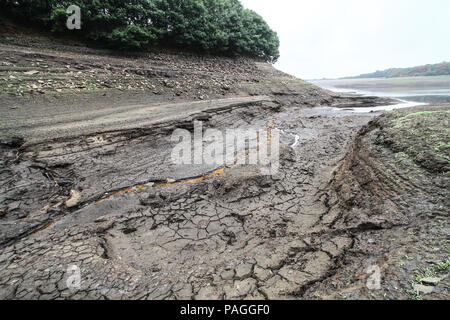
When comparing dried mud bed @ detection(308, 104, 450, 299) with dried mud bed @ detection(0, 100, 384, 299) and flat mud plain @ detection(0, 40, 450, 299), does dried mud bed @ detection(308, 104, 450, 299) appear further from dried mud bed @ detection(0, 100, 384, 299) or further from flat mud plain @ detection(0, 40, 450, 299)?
dried mud bed @ detection(0, 100, 384, 299)

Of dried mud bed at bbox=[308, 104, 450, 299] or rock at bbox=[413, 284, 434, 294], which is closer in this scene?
rock at bbox=[413, 284, 434, 294]

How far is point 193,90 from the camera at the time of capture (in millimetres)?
7691

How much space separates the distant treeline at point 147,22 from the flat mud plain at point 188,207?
1506mm

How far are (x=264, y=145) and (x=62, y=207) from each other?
3.99 meters

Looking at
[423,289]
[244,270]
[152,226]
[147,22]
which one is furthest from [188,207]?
[147,22]

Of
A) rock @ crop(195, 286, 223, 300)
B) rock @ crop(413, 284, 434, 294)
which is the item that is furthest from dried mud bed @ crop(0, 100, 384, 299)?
rock @ crop(413, 284, 434, 294)

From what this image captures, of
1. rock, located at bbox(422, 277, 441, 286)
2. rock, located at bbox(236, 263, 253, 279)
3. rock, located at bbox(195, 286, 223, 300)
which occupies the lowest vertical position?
rock, located at bbox(195, 286, 223, 300)

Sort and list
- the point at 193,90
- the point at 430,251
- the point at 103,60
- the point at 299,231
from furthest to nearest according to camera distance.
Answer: the point at 193,90 → the point at 103,60 → the point at 299,231 → the point at 430,251

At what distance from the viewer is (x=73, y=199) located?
117 inches

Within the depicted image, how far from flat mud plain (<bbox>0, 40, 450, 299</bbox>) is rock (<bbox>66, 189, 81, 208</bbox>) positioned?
0.06 feet

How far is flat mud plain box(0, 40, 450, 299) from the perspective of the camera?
5.61 ft

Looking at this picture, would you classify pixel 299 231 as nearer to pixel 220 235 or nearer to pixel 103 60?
pixel 220 235
